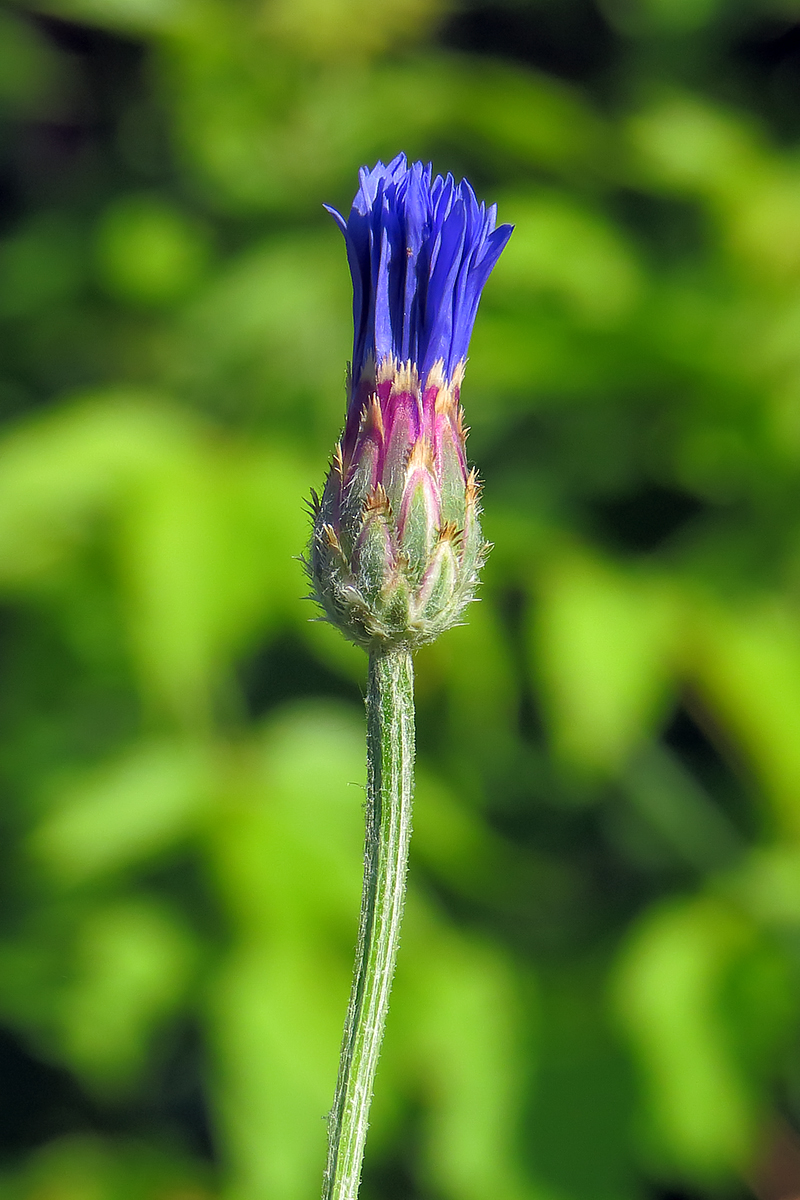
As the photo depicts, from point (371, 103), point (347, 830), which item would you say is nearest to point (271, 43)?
point (371, 103)

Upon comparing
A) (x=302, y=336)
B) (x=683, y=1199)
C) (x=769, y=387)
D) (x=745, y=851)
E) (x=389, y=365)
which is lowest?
(x=683, y=1199)

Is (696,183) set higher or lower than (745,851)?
higher

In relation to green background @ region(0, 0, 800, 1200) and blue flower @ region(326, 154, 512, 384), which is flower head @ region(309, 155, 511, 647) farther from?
green background @ region(0, 0, 800, 1200)

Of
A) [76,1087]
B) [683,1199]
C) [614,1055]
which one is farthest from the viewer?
[76,1087]

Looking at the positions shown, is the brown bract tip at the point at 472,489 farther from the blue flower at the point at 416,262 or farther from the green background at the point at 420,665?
the green background at the point at 420,665

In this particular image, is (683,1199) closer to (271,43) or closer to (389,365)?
(389,365)

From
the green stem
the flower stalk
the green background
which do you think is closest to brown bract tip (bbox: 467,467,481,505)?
the flower stalk
